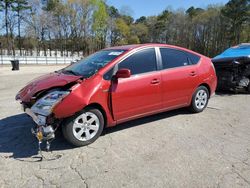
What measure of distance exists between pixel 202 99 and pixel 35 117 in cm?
374

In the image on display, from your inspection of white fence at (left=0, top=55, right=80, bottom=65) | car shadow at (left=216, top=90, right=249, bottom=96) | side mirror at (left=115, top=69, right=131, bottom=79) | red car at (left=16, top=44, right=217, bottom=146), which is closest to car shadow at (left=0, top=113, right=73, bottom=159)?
red car at (left=16, top=44, right=217, bottom=146)

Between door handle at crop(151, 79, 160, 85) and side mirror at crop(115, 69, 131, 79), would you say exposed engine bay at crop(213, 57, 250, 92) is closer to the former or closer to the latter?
door handle at crop(151, 79, 160, 85)

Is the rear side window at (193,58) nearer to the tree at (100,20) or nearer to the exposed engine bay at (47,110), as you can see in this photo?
the exposed engine bay at (47,110)

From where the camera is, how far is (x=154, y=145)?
394 cm

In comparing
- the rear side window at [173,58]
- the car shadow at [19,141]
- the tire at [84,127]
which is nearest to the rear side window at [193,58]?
the rear side window at [173,58]

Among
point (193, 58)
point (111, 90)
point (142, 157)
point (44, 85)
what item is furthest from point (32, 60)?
point (142, 157)

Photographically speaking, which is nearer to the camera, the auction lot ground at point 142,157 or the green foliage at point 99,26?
the auction lot ground at point 142,157

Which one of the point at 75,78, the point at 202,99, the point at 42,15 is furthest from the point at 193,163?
the point at 42,15

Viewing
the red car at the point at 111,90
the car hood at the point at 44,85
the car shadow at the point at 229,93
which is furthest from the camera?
the car shadow at the point at 229,93

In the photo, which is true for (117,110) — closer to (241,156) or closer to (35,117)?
(35,117)

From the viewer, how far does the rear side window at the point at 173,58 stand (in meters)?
4.89

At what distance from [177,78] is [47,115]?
106 inches

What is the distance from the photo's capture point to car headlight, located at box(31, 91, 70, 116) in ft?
11.6

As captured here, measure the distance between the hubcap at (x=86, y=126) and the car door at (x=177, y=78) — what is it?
155cm
